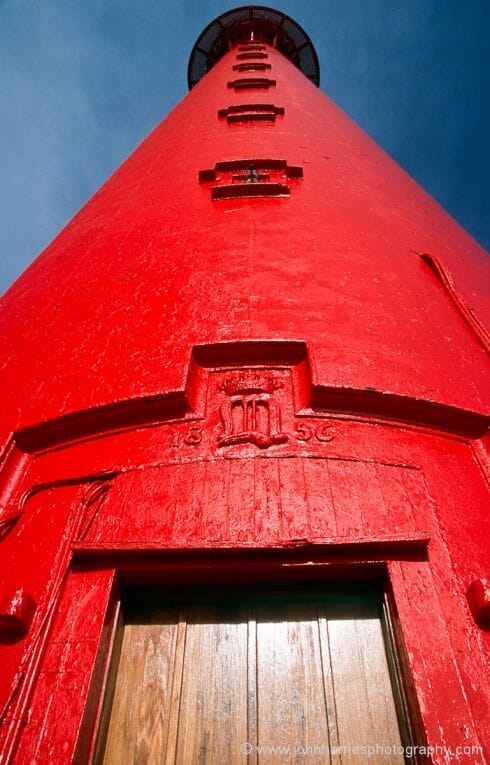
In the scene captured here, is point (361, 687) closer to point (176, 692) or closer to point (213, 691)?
point (213, 691)

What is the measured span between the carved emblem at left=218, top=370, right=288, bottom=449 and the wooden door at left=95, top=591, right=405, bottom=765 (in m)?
0.74

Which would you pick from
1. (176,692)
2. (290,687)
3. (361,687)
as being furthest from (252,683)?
(361,687)

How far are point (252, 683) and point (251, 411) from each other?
1.26 m

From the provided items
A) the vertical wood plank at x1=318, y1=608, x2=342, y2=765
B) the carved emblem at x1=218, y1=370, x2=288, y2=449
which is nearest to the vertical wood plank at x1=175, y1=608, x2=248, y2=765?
the vertical wood plank at x1=318, y1=608, x2=342, y2=765

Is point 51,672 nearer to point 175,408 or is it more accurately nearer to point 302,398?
point 175,408

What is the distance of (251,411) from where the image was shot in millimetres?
2969

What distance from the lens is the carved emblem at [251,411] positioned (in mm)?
2828

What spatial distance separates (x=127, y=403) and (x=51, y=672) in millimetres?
1307

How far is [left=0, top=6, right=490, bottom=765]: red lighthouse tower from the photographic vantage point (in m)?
2.13

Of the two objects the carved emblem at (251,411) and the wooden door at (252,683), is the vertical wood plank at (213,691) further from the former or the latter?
the carved emblem at (251,411)

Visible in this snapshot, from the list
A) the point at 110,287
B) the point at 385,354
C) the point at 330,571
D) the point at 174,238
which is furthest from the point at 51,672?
the point at 174,238

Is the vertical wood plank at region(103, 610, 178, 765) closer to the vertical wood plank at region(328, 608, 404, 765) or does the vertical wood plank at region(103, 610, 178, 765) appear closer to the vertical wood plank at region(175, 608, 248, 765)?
the vertical wood plank at region(175, 608, 248, 765)

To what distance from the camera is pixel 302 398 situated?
3059 mm

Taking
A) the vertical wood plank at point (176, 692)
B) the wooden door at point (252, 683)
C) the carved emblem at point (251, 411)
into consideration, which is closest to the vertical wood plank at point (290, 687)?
the wooden door at point (252, 683)
